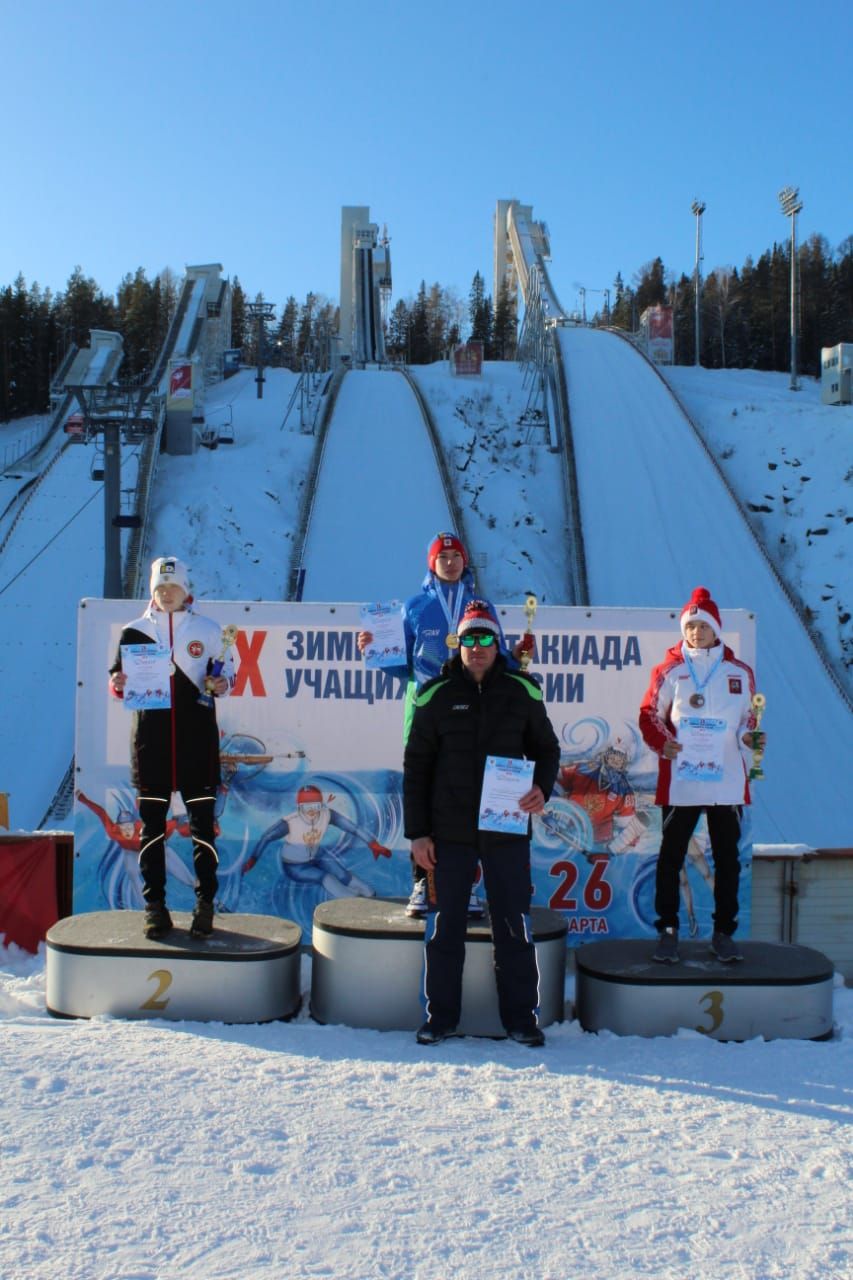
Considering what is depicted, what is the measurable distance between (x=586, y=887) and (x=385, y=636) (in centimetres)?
180

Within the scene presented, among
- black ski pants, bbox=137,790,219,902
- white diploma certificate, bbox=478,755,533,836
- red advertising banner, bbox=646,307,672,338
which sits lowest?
black ski pants, bbox=137,790,219,902

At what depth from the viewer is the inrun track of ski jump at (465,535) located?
1475cm

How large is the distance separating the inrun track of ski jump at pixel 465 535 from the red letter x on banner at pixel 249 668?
282 inches

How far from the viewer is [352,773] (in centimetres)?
549

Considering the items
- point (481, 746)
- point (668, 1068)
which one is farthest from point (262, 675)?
point (668, 1068)

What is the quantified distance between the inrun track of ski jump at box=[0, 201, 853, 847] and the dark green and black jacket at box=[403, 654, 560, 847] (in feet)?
28.1

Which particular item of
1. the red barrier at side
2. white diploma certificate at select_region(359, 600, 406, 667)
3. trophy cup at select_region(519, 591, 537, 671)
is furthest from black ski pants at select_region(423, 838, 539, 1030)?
the red barrier at side

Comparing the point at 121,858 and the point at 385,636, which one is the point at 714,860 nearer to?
the point at 385,636

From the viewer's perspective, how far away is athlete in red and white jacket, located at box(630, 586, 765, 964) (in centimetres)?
461

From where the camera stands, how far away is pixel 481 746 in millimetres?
4152

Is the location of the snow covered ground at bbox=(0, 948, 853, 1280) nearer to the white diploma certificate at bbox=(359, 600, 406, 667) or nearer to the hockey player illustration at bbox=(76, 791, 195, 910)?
the hockey player illustration at bbox=(76, 791, 195, 910)

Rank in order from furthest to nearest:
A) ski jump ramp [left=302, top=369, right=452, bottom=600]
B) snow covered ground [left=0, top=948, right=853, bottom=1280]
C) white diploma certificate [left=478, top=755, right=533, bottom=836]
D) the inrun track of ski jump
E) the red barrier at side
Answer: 1. ski jump ramp [left=302, top=369, right=452, bottom=600]
2. the inrun track of ski jump
3. the red barrier at side
4. white diploma certificate [left=478, top=755, right=533, bottom=836]
5. snow covered ground [left=0, top=948, right=853, bottom=1280]

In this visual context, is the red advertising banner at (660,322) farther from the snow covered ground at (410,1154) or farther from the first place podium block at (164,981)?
the first place podium block at (164,981)

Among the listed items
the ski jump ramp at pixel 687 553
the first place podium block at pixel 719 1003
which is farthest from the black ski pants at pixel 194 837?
the ski jump ramp at pixel 687 553
